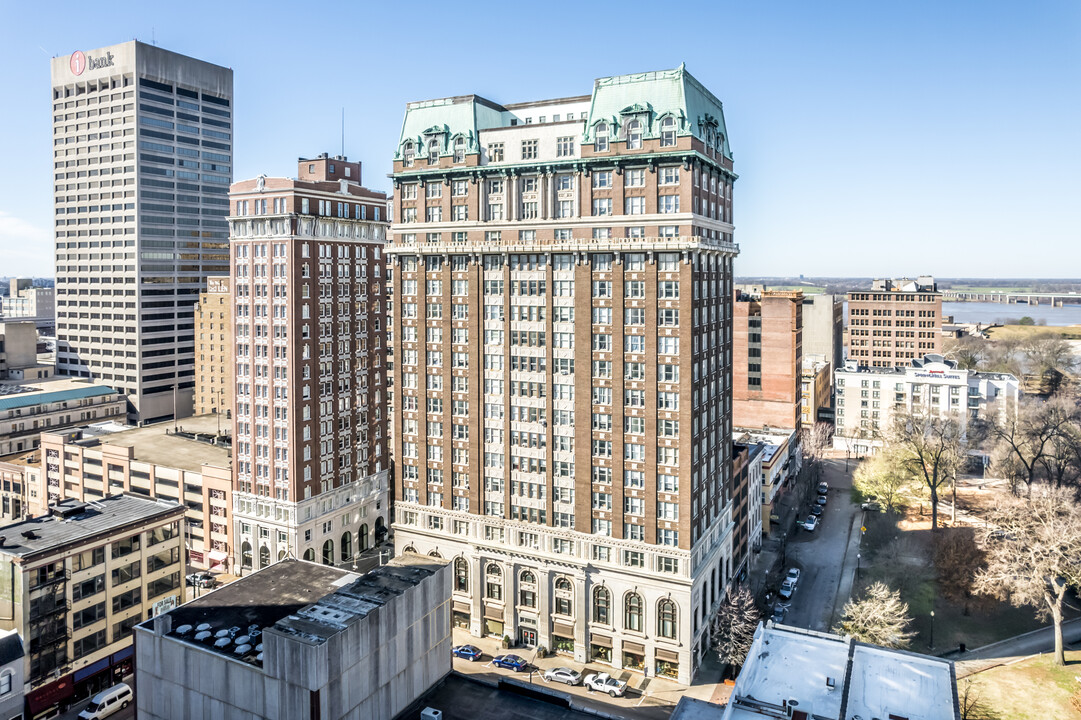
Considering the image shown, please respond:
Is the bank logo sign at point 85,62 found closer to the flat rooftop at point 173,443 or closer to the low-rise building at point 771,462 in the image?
the flat rooftop at point 173,443

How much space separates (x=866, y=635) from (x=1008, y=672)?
13.6 meters

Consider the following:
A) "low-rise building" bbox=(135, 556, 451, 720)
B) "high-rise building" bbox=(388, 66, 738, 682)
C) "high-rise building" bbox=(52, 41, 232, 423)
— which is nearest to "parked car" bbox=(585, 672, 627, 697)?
"high-rise building" bbox=(388, 66, 738, 682)

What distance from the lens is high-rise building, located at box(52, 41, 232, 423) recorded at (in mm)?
181250

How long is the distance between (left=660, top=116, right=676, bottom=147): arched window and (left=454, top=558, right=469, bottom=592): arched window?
170 feet

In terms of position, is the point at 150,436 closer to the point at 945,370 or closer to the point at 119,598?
the point at 119,598

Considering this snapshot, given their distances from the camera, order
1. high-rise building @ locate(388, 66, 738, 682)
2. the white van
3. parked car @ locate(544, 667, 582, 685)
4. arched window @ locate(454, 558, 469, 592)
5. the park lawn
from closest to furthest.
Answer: the park lawn
the white van
parked car @ locate(544, 667, 582, 685)
high-rise building @ locate(388, 66, 738, 682)
arched window @ locate(454, 558, 469, 592)

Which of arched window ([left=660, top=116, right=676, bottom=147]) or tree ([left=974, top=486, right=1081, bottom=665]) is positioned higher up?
arched window ([left=660, top=116, right=676, bottom=147])

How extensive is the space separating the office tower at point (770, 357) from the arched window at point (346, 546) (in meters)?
82.0

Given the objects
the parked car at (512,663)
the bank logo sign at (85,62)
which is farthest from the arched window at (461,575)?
the bank logo sign at (85,62)

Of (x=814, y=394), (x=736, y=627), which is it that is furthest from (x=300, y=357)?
(x=814, y=394)

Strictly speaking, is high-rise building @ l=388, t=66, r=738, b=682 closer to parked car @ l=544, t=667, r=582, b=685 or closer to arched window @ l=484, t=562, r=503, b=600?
arched window @ l=484, t=562, r=503, b=600

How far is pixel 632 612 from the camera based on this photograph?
81188 millimetres

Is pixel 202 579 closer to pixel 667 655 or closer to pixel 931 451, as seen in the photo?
pixel 667 655


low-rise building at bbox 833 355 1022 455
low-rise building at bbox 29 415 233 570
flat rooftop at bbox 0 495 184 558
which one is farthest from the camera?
low-rise building at bbox 833 355 1022 455
